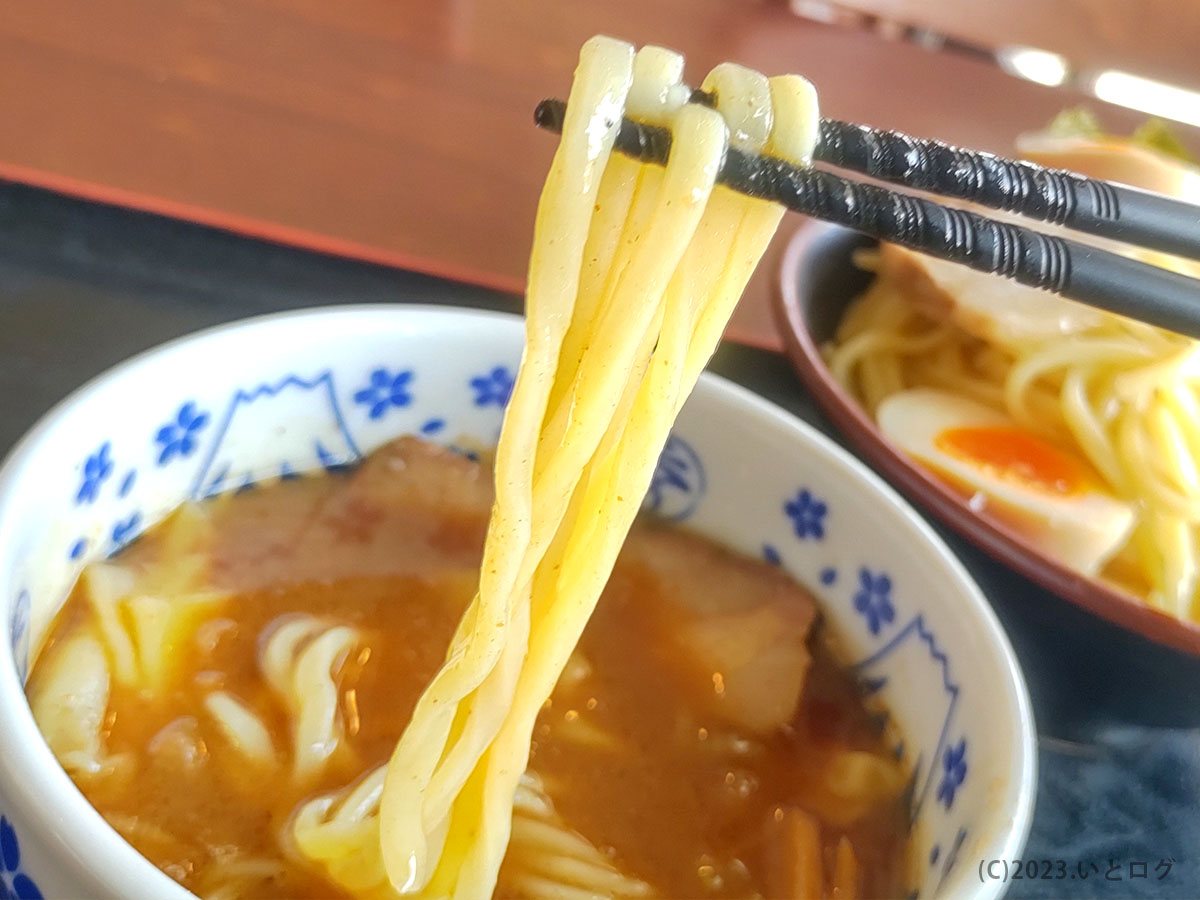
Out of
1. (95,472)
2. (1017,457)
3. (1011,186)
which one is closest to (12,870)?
(95,472)

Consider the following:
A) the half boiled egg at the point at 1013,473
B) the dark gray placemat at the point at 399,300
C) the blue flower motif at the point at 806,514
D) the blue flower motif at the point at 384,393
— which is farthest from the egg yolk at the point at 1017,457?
Answer: the blue flower motif at the point at 384,393

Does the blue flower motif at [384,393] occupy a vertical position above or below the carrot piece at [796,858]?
above

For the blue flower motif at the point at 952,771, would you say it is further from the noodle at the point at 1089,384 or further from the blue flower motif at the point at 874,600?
the noodle at the point at 1089,384

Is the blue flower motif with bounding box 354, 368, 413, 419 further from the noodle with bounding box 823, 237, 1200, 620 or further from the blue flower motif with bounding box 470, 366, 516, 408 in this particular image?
the noodle with bounding box 823, 237, 1200, 620

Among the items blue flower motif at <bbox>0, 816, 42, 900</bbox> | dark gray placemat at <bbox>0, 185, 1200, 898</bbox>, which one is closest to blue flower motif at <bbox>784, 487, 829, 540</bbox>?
dark gray placemat at <bbox>0, 185, 1200, 898</bbox>

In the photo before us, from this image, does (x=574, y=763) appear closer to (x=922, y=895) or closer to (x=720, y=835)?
(x=720, y=835)

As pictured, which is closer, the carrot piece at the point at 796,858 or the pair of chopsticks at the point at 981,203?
the pair of chopsticks at the point at 981,203
